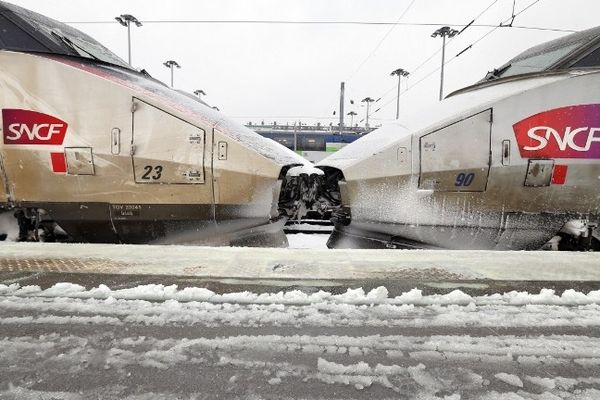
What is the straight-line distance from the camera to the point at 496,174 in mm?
3355

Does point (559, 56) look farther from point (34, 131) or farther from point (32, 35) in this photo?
point (32, 35)

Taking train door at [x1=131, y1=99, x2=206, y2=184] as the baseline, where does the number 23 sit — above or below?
below

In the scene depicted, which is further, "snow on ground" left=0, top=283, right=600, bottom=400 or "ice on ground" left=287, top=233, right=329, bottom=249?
"ice on ground" left=287, top=233, right=329, bottom=249

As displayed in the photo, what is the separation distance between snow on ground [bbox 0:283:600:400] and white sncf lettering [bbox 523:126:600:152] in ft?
6.92

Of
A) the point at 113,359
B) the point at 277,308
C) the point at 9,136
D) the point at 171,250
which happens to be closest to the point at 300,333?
the point at 277,308

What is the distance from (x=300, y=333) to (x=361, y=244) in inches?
96.1

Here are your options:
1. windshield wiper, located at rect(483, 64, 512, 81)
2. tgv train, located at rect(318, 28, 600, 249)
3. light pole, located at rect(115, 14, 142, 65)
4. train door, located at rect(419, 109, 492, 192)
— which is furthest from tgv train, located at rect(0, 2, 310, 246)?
light pole, located at rect(115, 14, 142, 65)

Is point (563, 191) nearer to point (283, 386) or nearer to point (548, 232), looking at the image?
point (548, 232)

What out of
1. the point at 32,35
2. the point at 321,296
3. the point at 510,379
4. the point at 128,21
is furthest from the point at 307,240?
the point at 128,21

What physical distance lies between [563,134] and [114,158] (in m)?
4.27

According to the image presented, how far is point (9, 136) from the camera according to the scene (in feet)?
11.2

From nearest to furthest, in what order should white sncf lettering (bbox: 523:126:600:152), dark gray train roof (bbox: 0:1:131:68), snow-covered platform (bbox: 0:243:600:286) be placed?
snow-covered platform (bbox: 0:243:600:286) → white sncf lettering (bbox: 523:126:600:152) → dark gray train roof (bbox: 0:1:131:68)

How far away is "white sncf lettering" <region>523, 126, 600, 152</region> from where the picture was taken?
3.30 m

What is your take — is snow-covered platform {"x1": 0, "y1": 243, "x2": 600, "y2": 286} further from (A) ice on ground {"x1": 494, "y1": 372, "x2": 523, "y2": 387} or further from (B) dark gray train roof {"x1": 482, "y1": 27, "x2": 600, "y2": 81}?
(B) dark gray train roof {"x1": 482, "y1": 27, "x2": 600, "y2": 81}
